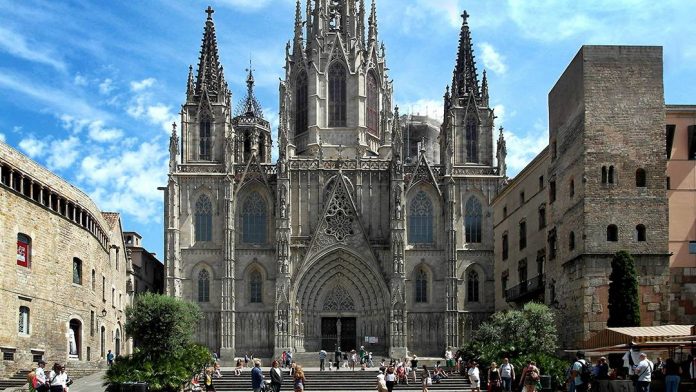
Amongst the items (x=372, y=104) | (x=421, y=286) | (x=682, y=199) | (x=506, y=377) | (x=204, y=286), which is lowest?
(x=506, y=377)

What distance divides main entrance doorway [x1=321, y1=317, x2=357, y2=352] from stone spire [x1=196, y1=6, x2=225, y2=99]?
18456mm

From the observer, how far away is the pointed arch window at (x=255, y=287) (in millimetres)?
73688

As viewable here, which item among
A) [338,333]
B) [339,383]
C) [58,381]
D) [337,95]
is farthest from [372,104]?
[58,381]

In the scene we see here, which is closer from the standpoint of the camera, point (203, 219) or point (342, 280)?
point (203, 219)

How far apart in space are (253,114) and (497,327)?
49.6 meters

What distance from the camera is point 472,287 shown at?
7438 cm

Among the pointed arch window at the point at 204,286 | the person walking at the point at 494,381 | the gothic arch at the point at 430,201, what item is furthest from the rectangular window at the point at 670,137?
the pointed arch window at the point at 204,286

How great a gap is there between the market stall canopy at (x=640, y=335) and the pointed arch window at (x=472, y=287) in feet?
126

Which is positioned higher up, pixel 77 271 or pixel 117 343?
pixel 77 271

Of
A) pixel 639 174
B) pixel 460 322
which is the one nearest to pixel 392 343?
pixel 460 322

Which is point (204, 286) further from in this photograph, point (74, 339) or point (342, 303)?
point (74, 339)

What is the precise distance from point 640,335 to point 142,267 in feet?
190

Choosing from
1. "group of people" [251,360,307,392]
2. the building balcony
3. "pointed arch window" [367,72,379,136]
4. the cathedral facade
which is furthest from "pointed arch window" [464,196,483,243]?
"group of people" [251,360,307,392]

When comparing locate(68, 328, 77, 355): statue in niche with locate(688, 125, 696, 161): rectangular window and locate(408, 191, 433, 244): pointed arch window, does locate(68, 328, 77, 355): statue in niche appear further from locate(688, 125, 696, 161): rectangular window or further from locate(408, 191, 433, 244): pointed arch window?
locate(688, 125, 696, 161): rectangular window
